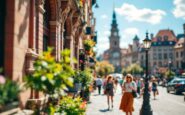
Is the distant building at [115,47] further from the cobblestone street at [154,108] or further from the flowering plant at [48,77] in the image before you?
the flowering plant at [48,77]

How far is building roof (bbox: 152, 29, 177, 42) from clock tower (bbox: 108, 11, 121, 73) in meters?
44.1

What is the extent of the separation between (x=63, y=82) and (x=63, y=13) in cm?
992

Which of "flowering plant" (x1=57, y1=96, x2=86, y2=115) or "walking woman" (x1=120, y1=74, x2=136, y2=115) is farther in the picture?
"walking woman" (x1=120, y1=74, x2=136, y2=115)

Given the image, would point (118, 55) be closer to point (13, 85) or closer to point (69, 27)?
point (69, 27)

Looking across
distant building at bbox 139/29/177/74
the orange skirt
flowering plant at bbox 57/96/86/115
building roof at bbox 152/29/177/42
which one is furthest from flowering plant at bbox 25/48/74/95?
building roof at bbox 152/29/177/42

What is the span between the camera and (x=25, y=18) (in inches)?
304

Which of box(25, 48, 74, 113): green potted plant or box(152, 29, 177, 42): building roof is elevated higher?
box(152, 29, 177, 42): building roof

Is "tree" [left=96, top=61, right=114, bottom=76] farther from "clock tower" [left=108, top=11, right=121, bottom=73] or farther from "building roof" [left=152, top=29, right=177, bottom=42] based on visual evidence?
"clock tower" [left=108, top=11, right=121, bottom=73]

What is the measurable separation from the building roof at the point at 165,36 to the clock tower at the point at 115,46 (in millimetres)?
44137

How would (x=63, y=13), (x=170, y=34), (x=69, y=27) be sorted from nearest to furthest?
1. (x=63, y=13)
2. (x=69, y=27)
3. (x=170, y=34)

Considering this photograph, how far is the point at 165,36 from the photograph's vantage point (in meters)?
110

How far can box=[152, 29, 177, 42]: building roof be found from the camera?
109 meters

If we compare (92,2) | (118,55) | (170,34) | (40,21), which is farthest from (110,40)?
(40,21)

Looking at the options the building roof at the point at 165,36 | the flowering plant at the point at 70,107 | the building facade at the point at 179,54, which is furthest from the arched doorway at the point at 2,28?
the building roof at the point at 165,36
